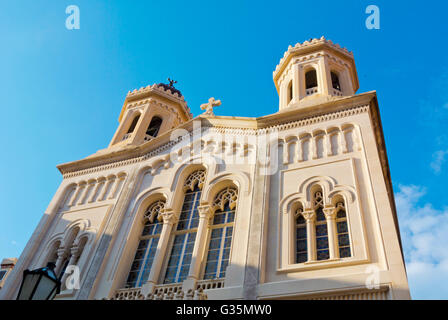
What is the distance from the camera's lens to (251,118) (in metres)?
16.5

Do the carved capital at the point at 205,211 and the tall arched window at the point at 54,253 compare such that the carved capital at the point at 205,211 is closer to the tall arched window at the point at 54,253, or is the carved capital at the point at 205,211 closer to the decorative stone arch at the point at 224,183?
the decorative stone arch at the point at 224,183

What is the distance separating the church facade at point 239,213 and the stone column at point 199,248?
41 mm

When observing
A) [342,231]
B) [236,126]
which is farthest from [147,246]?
[342,231]

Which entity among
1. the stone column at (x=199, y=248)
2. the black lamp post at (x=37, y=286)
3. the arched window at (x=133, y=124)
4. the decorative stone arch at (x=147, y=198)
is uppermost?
the arched window at (x=133, y=124)

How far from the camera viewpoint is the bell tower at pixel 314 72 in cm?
1899

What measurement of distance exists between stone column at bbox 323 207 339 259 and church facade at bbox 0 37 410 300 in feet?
0.10

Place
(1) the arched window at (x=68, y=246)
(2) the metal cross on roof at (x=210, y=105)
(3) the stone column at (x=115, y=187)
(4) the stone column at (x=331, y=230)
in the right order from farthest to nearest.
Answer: (2) the metal cross on roof at (x=210, y=105) → (3) the stone column at (x=115, y=187) → (1) the arched window at (x=68, y=246) → (4) the stone column at (x=331, y=230)

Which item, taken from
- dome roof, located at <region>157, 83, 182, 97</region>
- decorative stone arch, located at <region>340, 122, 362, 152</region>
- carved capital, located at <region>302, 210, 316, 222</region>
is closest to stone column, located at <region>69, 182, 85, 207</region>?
dome roof, located at <region>157, 83, 182, 97</region>

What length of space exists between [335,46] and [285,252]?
13903mm

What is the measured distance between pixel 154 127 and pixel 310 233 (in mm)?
13368

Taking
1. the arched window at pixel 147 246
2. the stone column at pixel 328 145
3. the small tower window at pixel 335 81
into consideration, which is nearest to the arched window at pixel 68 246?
the arched window at pixel 147 246
